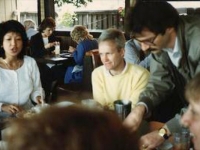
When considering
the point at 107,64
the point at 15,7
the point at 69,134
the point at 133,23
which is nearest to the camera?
the point at 69,134

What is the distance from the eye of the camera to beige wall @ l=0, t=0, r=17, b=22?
884cm

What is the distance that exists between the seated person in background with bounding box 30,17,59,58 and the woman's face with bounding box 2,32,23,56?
3008 millimetres

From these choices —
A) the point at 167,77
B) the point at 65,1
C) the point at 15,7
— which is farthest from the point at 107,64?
the point at 15,7

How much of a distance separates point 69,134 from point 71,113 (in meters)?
0.05

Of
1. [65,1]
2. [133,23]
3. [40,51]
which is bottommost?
[40,51]

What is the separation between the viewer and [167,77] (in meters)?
2.03

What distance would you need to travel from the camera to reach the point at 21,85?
2715 millimetres

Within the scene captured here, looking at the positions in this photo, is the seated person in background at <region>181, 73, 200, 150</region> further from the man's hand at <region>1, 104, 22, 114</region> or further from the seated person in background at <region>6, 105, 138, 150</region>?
the man's hand at <region>1, 104, 22, 114</region>

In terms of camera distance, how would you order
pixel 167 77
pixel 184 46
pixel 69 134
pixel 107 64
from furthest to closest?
pixel 107 64, pixel 167 77, pixel 184 46, pixel 69 134

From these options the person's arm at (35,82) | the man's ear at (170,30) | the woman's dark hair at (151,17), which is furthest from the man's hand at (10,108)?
the man's ear at (170,30)

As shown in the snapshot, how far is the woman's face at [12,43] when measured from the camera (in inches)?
106

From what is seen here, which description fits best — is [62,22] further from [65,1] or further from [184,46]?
[184,46]

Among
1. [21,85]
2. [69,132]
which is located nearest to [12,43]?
[21,85]

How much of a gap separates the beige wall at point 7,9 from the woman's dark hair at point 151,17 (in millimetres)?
7659
